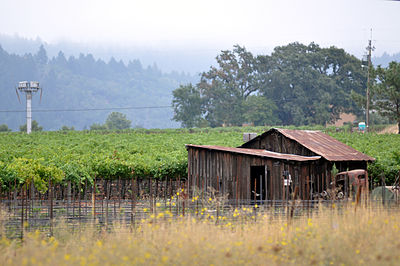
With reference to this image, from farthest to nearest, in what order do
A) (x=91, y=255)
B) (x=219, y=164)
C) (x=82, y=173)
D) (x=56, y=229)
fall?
(x=82, y=173) → (x=219, y=164) → (x=56, y=229) → (x=91, y=255)

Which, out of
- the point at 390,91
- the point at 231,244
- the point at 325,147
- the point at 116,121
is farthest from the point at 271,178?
the point at 116,121

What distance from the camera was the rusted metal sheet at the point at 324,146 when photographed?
806 inches

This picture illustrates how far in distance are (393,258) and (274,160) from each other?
11.7 meters

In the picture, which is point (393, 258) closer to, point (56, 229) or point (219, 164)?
point (56, 229)

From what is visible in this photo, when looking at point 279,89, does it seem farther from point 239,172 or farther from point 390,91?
point 239,172

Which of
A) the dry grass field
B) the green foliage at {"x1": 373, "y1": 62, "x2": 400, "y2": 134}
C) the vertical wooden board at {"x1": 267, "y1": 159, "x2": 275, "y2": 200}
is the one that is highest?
the green foliage at {"x1": 373, "y1": 62, "x2": 400, "y2": 134}

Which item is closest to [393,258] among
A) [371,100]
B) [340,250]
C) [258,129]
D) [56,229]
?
[340,250]

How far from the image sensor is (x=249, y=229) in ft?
33.6

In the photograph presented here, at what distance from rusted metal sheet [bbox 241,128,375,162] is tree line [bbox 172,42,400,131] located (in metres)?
58.5

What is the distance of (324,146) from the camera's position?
21750mm

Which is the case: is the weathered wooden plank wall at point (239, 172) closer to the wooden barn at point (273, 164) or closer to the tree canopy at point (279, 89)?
the wooden barn at point (273, 164)

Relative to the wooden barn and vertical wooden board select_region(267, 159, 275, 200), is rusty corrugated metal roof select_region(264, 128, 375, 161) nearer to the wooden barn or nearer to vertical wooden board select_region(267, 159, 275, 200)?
the wooden barn

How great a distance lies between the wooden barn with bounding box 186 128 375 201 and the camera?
19.2 metres

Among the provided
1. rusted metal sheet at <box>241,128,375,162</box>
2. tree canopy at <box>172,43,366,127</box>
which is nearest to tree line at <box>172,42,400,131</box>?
tree canopy at <box>172,43,366,127</box>
